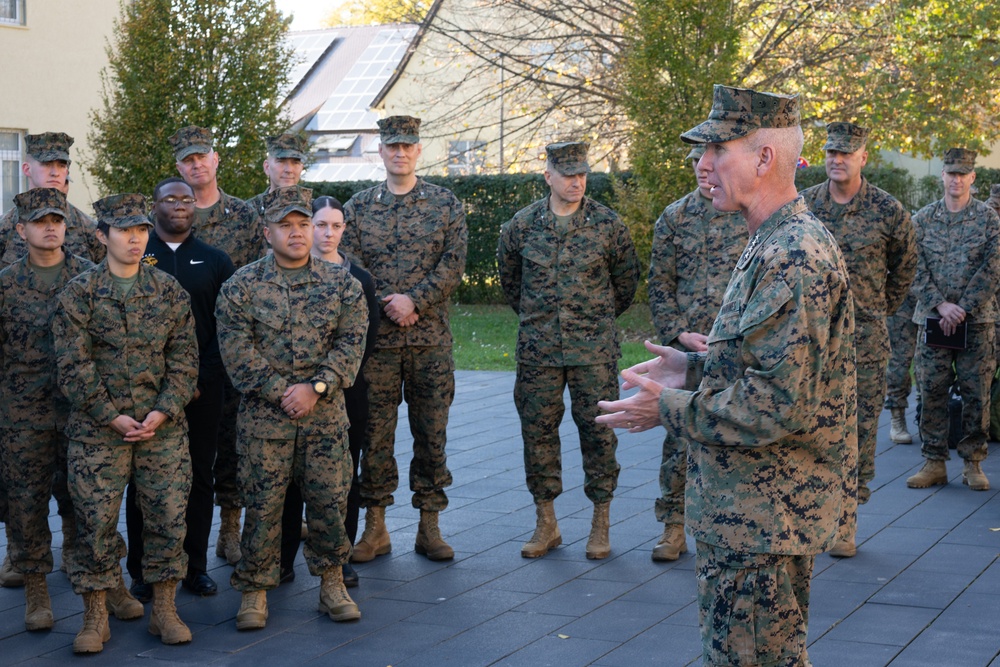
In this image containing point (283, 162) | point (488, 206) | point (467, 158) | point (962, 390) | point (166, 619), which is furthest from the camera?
point (467, 158)

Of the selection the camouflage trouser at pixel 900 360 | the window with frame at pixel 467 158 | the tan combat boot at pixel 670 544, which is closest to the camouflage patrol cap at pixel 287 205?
the tan combat boot at pixel 670 544

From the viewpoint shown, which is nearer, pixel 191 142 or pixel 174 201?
pixel 174 201

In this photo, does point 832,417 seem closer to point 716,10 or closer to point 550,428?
point 550,428

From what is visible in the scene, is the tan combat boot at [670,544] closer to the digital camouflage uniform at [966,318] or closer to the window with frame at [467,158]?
the digital camouflage uniform at [966,318]

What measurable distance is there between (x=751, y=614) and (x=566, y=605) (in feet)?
8.82

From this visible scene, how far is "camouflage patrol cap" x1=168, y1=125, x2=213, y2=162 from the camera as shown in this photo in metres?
7.10

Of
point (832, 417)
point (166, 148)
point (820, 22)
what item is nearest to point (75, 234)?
point (832, 417)

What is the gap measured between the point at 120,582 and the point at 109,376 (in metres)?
1.03

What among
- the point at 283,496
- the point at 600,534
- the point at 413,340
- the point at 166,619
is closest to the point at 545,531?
the point at 600,534

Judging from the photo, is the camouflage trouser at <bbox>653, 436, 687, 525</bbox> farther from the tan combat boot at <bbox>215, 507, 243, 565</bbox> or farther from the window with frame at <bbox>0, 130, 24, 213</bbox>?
the window with frame at <bbox>0, 130, 24, 213</bbox>

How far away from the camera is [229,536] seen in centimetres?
709

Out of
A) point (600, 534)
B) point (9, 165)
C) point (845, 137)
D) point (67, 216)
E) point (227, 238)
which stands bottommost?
point (600, 534)

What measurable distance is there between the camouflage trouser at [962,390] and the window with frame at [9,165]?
55.6 feet

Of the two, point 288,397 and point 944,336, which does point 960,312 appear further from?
point 288,397
